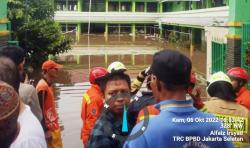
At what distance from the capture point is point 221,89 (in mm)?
3354

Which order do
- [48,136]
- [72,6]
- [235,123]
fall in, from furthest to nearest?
1. [72,6]
2. [48,136]
3. [235,123]

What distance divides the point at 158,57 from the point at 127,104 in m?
0.73

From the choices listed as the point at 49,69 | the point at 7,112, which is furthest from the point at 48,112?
the point at 7,112

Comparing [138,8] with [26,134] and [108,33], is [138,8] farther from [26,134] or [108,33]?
[26,134]

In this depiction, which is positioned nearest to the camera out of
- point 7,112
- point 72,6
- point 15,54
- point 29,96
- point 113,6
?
point 7,112

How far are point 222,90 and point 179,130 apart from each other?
1.51 metres

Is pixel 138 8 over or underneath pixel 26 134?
over

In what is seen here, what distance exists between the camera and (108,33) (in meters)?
45.7

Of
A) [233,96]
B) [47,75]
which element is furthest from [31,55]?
[233,96]

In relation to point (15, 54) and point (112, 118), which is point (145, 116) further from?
point (15, 54)

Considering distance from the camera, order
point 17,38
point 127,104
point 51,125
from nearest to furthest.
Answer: point 127,104 < point 51,125 < point 17,38

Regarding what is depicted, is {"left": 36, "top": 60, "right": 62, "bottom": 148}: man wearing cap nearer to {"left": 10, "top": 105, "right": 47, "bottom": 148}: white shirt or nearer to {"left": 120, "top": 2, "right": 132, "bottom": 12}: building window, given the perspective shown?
{"left": 10, "top": 105, "right": 47, "bottom": 148}: white shirt

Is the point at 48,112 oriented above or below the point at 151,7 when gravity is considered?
below

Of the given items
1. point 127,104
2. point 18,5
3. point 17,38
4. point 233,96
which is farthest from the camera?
point 18,5
